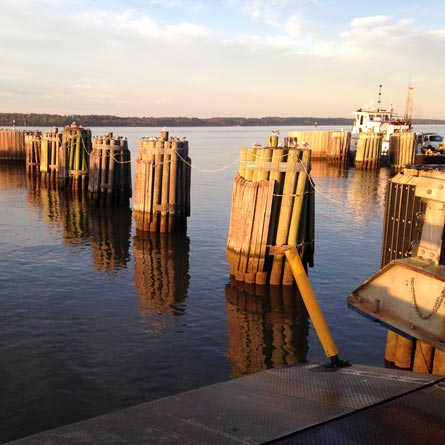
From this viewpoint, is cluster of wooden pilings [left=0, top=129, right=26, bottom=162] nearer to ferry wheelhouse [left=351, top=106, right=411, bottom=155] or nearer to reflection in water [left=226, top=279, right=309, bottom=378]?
ferry wheelhouse [left=351, top=106, right=411, bottom=155]

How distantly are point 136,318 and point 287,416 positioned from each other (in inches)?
443

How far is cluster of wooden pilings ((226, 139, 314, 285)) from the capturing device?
59.2ft

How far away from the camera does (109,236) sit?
29.0 meters

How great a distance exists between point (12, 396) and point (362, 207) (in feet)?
113

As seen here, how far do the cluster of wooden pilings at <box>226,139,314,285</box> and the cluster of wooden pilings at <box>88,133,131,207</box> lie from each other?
1881 centimetres

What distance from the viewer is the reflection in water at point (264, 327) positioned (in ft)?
45.8

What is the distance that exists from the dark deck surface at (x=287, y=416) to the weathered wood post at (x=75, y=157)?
38793 millimetres

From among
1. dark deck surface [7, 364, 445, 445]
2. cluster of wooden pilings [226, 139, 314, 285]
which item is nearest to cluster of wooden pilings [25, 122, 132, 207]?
cluster of wooden pilings [226, 139, 314, 285]

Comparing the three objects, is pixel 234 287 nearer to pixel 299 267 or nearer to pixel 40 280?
pixel 40 280

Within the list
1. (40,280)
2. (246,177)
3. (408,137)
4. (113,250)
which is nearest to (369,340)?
(246,177)

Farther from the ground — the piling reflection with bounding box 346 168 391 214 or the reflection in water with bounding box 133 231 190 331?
the piling reflection with bounding box 346 168 391 214

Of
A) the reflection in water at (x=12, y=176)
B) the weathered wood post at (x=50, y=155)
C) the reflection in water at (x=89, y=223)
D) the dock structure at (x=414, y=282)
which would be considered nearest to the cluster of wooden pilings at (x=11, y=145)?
the reflection in water at (x=12, y=176)

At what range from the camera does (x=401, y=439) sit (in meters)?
5.46

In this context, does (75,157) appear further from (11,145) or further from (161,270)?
(11,145)
